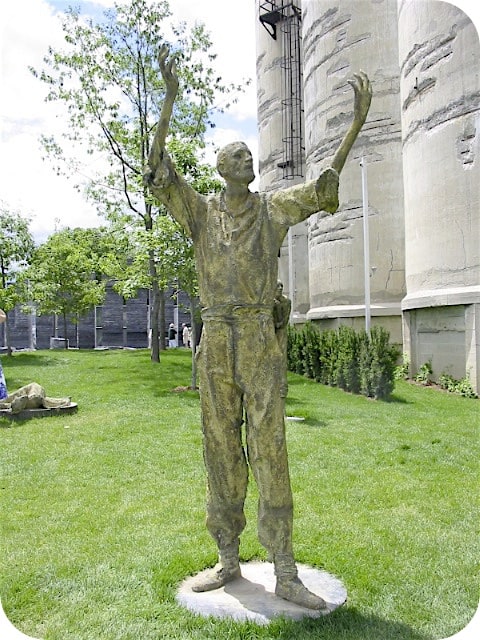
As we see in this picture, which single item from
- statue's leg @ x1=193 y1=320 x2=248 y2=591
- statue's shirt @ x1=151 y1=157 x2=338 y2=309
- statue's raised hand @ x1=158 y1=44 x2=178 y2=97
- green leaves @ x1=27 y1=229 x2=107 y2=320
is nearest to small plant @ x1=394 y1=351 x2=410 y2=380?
statue's leg @ x1=193 y1=320 x2=248 y2=591

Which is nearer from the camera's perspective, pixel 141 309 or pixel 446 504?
pixel 446 504

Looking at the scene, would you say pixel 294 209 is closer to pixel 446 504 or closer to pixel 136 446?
pixel 446 504

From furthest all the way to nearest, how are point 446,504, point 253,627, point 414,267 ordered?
point 414,267, point 446,504, point 253,627

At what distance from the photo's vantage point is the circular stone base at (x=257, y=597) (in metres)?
4.04

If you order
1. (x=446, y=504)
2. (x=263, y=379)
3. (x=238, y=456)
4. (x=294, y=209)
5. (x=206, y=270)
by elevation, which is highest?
(x=294, y=209)

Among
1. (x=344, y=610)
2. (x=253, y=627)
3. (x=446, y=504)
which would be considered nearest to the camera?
(x=253, y=627)

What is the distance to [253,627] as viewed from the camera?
3.87 m

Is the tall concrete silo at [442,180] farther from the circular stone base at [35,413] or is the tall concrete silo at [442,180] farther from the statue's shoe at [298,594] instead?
the statue's shoe at [298,594]

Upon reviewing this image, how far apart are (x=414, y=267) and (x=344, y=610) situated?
12.4m

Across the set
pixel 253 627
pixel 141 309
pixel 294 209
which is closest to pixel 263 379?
pixel 294 209

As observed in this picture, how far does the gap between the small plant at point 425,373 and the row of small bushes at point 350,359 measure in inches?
38.8

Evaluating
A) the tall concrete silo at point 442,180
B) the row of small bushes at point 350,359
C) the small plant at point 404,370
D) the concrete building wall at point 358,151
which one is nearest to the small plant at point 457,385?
the tall concrete silo at point 442,180

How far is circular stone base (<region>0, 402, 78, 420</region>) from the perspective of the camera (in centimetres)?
1146

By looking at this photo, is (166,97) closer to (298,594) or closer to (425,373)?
(298,594)
